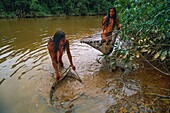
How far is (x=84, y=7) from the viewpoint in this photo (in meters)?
27.8

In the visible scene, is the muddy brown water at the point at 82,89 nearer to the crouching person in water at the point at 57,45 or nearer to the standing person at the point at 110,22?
the crouching person in water at the point at 57,45

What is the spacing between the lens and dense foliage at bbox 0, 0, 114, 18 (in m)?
23.3

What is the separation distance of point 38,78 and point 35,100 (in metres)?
1.00

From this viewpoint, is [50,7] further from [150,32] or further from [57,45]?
[150,32]

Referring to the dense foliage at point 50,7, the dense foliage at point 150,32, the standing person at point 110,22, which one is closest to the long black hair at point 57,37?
the dense foliage at point 150,32

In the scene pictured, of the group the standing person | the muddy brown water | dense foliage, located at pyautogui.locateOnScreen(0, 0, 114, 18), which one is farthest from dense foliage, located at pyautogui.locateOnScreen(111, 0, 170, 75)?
dense foliage, located at pyautogui.locateOnScreen(0, 0, 114, 18)

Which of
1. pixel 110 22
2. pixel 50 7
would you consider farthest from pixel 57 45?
pixel 50 7

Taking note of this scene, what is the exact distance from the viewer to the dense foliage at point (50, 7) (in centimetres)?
2330

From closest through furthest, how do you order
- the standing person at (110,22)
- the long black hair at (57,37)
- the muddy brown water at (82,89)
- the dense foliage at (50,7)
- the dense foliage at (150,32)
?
the dense foliage at (150,32), the muddy brown water at (82,89), the long black hair at (57,37), the standing person at (110,22), the dense foliage at (50,7)

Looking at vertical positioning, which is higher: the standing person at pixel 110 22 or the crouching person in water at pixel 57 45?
the standing person at pixel 110 22

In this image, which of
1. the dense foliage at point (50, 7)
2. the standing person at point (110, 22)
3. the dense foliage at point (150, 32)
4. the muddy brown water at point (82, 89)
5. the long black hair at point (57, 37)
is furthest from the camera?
the dense foliage at point (50, 7)

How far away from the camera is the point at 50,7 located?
2739cm

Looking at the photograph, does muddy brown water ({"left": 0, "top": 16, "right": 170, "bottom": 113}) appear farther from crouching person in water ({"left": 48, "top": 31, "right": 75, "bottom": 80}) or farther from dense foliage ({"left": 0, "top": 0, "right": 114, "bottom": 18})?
dense foliage ({"left": 0, "top": 0, "right": 114, "bottom": 18})

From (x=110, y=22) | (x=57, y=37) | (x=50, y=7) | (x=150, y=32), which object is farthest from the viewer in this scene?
(x=50, y=7)
